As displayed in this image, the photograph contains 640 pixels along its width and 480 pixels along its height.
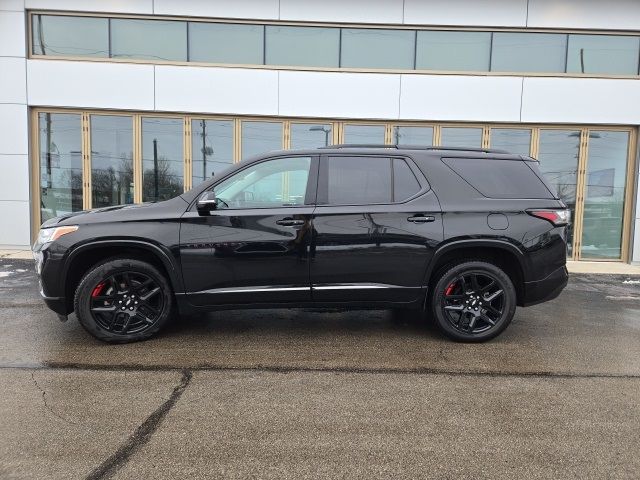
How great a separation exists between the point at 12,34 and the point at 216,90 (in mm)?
4261

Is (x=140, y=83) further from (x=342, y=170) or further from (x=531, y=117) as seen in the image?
(x=531, y=117)

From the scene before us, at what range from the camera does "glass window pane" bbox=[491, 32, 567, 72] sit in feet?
31.0

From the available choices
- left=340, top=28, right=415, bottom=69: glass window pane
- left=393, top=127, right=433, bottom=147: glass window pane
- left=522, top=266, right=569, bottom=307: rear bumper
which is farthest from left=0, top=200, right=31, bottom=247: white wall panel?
left=522, top=266, right=569, bottom=307: rear bumper

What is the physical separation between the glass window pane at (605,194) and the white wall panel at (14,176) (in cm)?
1180

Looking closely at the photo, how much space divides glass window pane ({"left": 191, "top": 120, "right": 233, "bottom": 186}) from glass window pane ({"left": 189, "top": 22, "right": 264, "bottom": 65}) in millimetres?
1318

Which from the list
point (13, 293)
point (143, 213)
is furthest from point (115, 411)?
point (13, 293)

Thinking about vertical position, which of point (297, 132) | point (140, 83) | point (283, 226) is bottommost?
point (283, 226)

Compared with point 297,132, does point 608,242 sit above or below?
below

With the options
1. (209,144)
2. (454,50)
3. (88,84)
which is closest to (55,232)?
(209,144)

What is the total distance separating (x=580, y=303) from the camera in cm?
631

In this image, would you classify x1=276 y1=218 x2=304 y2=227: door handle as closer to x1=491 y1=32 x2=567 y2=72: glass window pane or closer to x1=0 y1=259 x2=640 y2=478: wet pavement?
x1=0 y1=259 x2=640 y2=478: wet pavement

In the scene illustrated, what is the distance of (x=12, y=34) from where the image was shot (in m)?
9.19

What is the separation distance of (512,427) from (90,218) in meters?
3.81

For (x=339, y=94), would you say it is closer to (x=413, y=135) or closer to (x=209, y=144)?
(x=413, y=135)
